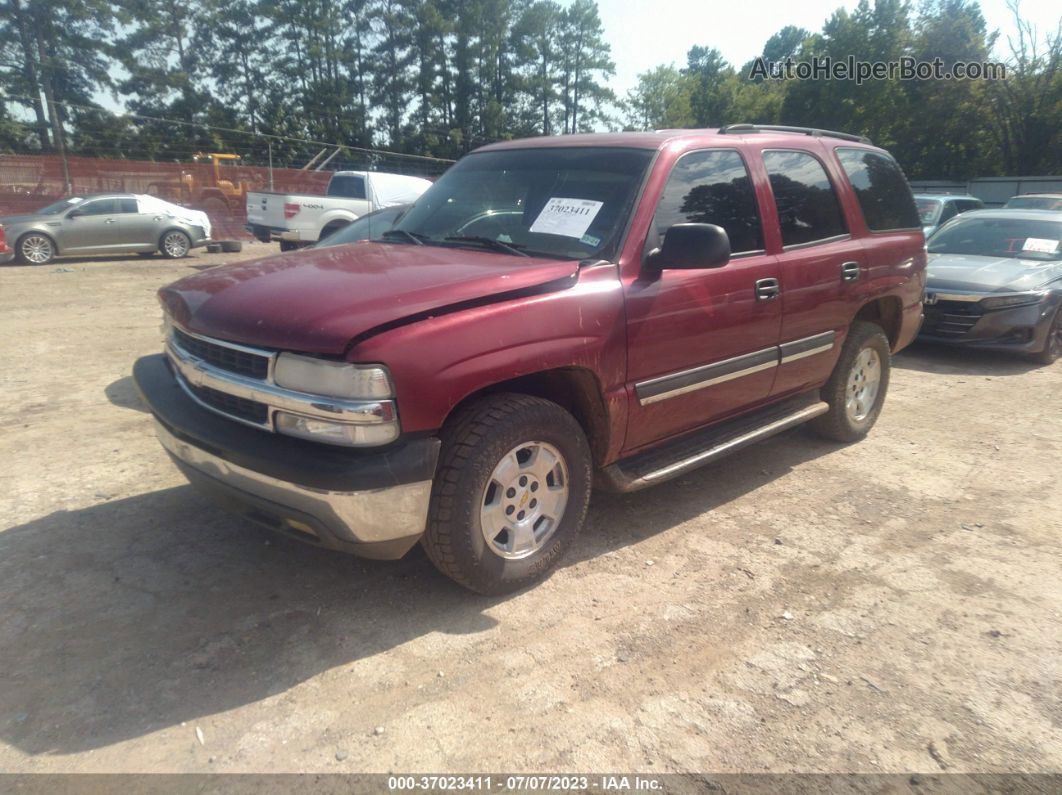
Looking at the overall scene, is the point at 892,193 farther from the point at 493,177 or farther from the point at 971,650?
the point at 971,650

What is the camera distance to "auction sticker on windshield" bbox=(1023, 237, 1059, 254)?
27.4ft

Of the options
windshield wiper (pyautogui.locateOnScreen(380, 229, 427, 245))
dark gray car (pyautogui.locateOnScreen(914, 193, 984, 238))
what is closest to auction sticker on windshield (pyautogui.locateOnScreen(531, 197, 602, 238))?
windshield wiper (pyautogui.locateOnScreen(380, 229, 427, 245))

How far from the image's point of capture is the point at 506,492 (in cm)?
307

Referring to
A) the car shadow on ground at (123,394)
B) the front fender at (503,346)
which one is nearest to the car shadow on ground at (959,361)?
the front fender at (503,346)

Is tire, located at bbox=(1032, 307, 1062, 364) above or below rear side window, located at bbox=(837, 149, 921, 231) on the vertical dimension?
below

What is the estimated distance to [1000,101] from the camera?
3297cm

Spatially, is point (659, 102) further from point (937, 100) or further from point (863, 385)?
point (863, 385)

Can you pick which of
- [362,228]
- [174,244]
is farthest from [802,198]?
[174,244]

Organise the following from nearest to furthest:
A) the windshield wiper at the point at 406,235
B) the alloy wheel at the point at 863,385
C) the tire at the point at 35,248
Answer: the windshield wiper at the point at 406,235 < the alloy wheel at the point at 863,385 < the tire at the point at 35,248

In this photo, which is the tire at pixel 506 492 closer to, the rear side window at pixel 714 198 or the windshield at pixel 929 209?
the rear side window at pixel 714 198

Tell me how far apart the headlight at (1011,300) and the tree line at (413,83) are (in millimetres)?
28062

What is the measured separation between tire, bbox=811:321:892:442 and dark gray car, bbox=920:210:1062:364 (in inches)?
118

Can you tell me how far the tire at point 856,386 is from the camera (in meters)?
4.87

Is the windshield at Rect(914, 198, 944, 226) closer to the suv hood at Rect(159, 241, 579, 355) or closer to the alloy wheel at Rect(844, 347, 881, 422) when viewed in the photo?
the alloy wheel at Rect(844, 347, 881, 422)
